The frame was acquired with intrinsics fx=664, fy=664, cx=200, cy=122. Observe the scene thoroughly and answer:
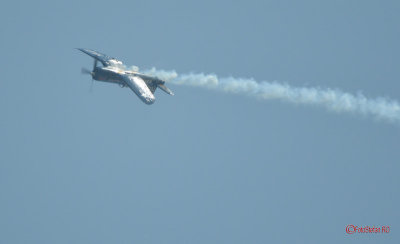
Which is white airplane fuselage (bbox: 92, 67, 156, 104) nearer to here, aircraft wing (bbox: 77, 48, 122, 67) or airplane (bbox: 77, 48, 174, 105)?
airplane (bbox: 77, 48, 174, 105)

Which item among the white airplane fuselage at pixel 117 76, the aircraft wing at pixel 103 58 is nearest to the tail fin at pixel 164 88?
the white airplane fuselage at pixel 117 76

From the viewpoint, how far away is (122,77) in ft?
272

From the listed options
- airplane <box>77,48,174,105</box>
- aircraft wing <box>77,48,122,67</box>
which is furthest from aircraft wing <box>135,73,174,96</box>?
aircraft wing <box>77,48,122,67</box>

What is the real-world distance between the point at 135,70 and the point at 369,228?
35.1 m

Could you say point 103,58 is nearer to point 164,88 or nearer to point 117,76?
point 117,76

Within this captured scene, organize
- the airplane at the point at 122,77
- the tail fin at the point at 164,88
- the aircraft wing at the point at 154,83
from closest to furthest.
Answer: the airplane at the point at 122,77
the aircraft wing at the point at 154,83
the tail fin at the point at 164,88

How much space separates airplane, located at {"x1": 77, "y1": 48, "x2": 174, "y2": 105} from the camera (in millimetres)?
80706

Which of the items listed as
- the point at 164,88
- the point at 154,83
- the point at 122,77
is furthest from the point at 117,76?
the point at 164,88

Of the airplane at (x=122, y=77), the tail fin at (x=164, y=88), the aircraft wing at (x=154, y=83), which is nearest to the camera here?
the airplane at (x=122, y=77)

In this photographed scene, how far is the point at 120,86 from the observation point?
8388 centimetres

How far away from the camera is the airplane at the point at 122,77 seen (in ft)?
265

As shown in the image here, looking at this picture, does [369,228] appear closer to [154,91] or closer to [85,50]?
[154,91]

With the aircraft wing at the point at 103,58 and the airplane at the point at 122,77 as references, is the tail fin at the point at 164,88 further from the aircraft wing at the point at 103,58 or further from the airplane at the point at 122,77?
the aircraft wing at the point at 103,58

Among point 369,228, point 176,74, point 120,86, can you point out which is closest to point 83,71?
point 120,86
